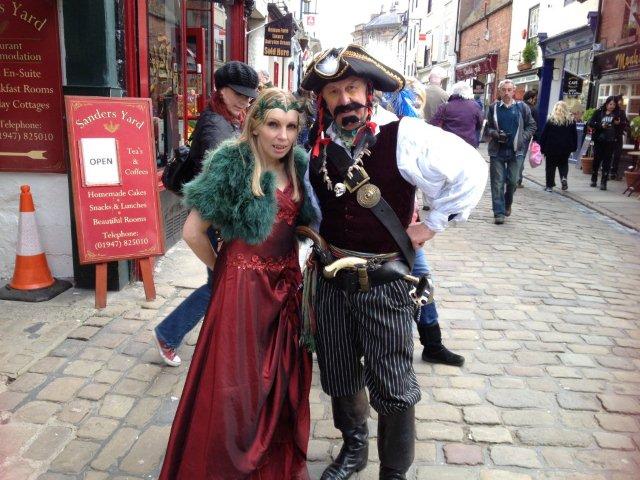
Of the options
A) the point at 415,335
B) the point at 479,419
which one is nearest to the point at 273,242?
the point at 479,419

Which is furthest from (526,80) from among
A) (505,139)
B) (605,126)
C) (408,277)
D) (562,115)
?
(408,277)

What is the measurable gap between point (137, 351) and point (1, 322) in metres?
1.14

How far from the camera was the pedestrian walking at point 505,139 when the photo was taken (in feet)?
25.0

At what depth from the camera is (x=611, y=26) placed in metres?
13.6

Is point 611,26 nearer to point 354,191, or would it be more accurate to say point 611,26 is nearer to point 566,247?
point 566,247

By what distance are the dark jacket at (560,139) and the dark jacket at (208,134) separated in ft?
27.9

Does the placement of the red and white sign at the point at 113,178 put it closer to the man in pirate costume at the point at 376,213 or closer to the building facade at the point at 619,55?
the man in pirate costume at the point at 376,213

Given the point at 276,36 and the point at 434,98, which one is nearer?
the point at 434,98

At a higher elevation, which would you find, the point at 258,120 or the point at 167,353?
the point at 258,120

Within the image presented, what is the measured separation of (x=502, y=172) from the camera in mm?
7789

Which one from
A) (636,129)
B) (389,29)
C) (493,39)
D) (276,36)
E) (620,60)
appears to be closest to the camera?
(636,129)

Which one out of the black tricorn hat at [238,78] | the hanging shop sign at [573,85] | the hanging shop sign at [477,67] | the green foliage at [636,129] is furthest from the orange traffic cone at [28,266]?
the hanging shop sign at [477,67]

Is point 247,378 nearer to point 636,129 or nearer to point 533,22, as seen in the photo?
point 636,129

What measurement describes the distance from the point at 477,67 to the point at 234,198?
2470 cm
